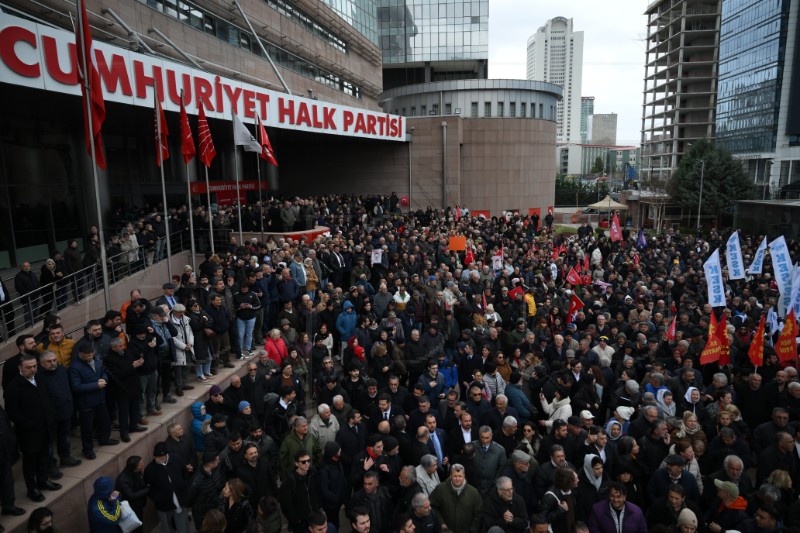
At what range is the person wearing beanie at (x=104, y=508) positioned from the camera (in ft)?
Result: 18.4

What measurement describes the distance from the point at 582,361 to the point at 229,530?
249 inches

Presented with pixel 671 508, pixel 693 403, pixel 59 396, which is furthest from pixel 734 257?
pixel 59 396

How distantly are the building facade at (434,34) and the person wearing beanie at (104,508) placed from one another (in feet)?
183

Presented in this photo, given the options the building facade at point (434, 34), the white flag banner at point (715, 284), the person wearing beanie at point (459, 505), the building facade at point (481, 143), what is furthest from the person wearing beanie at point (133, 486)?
the building facade at point (434, 34)

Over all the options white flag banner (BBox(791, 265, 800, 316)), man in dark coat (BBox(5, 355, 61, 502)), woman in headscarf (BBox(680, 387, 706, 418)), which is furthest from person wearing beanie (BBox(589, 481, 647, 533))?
white flag banner (BBox(791, 265, 800, 316))

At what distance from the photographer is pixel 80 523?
6500 millimetres

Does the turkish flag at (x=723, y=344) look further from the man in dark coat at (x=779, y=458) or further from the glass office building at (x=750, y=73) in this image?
the glass office building at (x=750, y=73)

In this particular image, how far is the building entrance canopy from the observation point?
33.3 ft

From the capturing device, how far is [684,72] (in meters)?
78.9

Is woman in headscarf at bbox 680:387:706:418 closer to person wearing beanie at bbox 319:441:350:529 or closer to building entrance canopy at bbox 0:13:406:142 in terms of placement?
person wearing beanie at bbox 319:441:350:529

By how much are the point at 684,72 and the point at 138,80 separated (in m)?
85.5

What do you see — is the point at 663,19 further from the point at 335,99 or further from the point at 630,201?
the point at 335,99

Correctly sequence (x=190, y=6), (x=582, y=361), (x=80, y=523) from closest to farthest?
(x=80, y=523) < (x=582, y=361) < (x=190, y=6)

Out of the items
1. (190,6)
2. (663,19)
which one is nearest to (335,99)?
(190,6)
